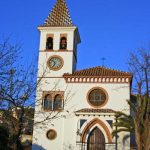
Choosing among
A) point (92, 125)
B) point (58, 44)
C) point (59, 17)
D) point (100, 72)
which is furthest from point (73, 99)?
point (59, 17)

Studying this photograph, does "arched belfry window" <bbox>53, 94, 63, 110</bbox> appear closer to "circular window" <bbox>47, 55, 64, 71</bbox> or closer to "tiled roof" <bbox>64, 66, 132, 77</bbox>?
"tiled roof" <bbox>64, 66, 132, 77</bbox>

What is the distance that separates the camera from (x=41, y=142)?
38812 mm

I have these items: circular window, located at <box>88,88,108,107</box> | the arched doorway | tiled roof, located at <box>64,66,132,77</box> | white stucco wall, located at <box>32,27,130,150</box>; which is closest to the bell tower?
white stucco wall, located at <box>32,27,130,150</box>

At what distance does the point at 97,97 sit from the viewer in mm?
39312

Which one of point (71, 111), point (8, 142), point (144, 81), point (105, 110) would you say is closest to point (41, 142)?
point (71, 111)

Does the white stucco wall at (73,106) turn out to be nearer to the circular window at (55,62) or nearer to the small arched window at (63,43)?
the circular window at (55,62)

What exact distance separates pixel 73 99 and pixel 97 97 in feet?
8.09

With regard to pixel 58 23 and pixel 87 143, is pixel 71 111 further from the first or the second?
pixel 58 23

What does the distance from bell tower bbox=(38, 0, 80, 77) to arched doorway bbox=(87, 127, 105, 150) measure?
703 cm

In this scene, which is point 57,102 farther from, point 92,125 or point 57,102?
point 92,125

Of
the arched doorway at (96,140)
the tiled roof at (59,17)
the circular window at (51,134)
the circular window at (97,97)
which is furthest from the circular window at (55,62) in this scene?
the arched doorway at (96,140)

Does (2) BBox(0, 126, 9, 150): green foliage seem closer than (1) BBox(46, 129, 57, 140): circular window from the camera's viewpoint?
Yes

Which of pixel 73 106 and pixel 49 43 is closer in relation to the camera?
pixel 73 106

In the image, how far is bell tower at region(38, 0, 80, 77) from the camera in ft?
135
